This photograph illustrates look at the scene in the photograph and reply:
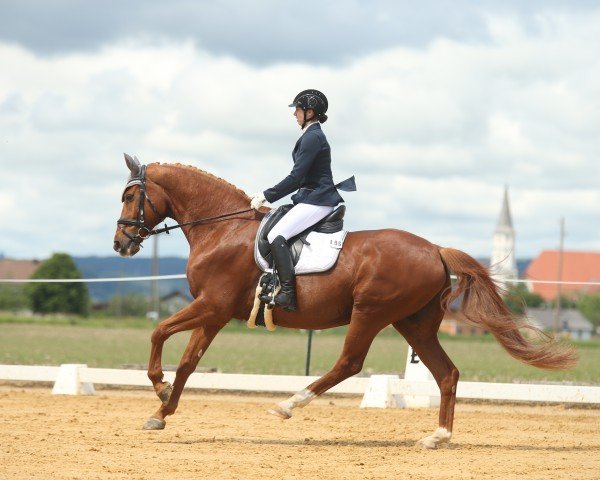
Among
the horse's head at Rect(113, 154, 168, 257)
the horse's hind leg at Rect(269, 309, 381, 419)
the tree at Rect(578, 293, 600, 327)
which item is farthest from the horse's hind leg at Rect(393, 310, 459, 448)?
the tree at Rect(578, 293, 600, 327)

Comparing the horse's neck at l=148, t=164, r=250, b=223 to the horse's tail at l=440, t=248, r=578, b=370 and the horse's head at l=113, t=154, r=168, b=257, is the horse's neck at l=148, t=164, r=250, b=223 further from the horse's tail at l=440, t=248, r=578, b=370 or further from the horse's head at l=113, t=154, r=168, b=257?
the horse's tail at l=440, t=248, r=578, b=370

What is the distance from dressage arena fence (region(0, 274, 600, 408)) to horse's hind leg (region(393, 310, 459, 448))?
2.47m

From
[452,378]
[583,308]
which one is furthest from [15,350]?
[583,308]

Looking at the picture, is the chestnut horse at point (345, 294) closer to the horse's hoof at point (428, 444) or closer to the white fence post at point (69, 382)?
the horse's hoof at point (428, 444)

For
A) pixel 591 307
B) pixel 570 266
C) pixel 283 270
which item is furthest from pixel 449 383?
pixel 570 266

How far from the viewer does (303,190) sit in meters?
9.51

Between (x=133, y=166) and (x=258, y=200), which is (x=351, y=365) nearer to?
(x=258, y=200)

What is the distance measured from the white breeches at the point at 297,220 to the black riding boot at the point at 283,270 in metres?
0.10

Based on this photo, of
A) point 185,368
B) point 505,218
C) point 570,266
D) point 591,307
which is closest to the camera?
point 185,368

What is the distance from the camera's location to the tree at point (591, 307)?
87.2 meters

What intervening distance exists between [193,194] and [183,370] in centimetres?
172

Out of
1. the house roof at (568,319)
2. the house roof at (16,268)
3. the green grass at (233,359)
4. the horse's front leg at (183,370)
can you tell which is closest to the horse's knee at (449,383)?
the horse's front leg at (183,370)

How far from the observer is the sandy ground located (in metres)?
7.58

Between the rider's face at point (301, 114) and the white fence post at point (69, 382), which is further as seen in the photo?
the white fence post at point (69, 382)
